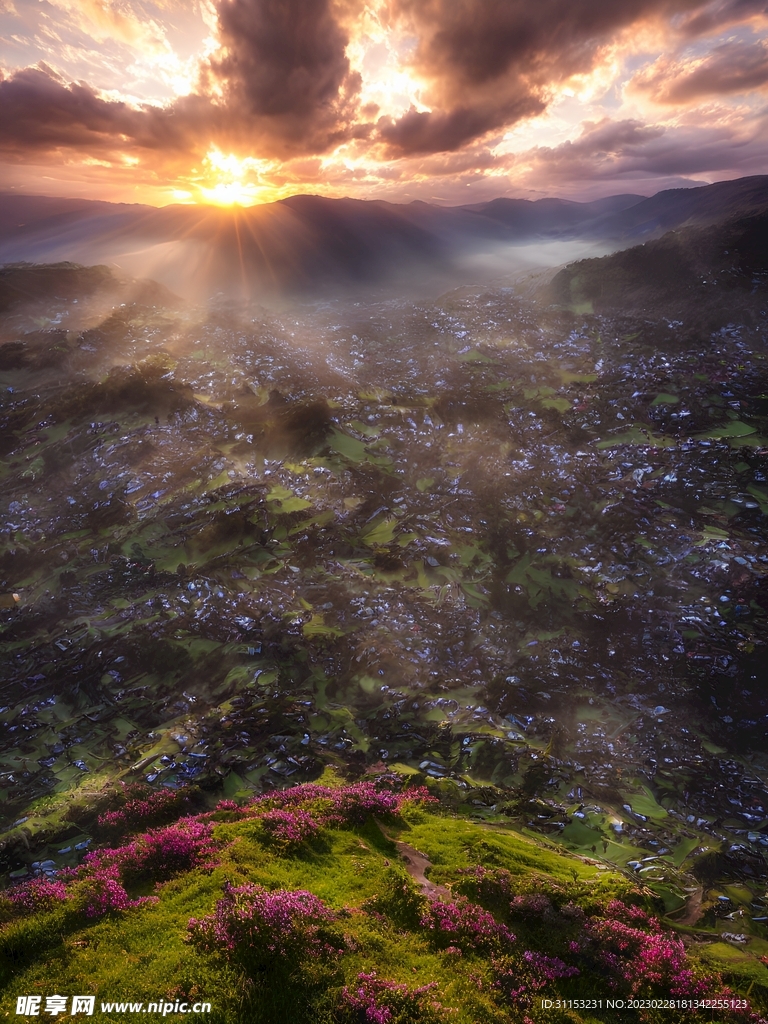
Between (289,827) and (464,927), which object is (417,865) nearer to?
(464,927)

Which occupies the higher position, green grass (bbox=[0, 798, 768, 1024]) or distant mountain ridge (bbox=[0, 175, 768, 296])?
distant mountain ridge (bbox=[0, 175, 768, 296])

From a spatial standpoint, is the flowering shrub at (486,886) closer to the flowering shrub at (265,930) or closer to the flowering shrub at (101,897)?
the flowering shrub at (265,930)

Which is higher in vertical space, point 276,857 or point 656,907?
point 276,857

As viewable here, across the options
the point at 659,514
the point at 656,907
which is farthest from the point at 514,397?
the point at 656,907

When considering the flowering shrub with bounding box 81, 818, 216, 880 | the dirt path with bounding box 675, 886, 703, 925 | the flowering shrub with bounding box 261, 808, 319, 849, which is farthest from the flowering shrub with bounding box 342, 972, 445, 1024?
the dirt path with bounding box 675, 886, 703, 925

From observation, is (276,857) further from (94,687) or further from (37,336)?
(37,336)

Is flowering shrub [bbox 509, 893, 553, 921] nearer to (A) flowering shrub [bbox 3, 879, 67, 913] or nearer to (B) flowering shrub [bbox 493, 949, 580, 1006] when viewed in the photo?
(B) flowering shrub [bbox 493, 949, 580, 1006]
